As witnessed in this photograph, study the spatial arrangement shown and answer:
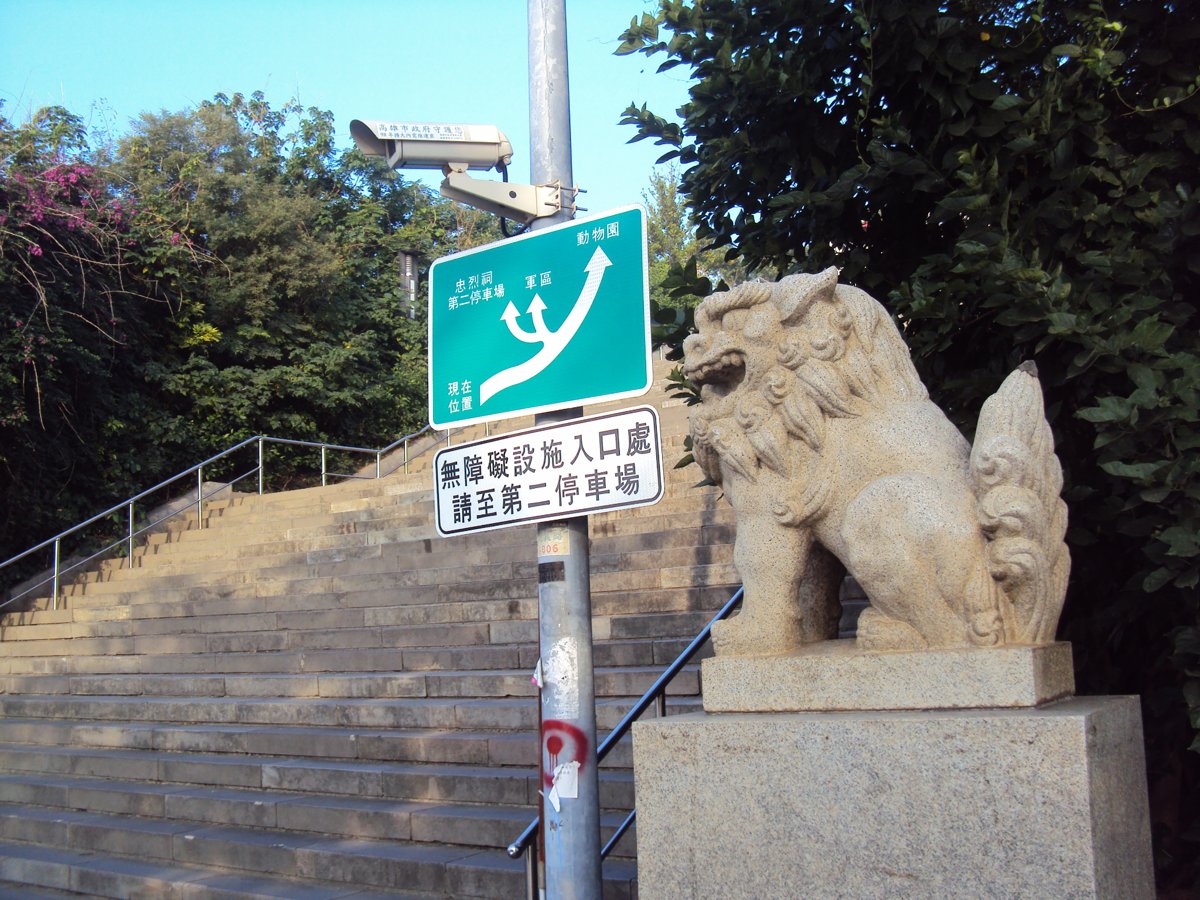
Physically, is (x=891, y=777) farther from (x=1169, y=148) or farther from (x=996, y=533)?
(x=1169, y=148)

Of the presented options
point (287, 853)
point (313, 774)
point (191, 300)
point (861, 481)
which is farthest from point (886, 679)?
point (191, 300)

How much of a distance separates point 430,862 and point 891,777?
9.93 feet

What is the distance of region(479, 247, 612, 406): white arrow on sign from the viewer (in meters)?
3.58

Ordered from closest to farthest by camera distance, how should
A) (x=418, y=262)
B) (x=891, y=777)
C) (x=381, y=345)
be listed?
1. (x=891, y=777)
2. (x=381, y=345)
3. (x=418, y=262)

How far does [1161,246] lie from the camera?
13.3 feet

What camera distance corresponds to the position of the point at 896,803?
2.97 m

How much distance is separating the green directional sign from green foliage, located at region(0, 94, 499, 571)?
36.8 ft

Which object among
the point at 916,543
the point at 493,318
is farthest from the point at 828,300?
the point at 493,318

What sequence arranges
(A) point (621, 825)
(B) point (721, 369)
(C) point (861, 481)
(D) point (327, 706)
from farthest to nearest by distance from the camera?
1. (D) point (327, 706)
2. (A) point (621, 825)
3. (B) point (721, 369)
4. (C) point (861, 481)

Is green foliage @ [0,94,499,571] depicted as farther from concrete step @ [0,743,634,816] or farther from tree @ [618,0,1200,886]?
tree @ [618,0,1200,886]

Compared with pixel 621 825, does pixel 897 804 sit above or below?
above

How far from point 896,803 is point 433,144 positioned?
280 cm

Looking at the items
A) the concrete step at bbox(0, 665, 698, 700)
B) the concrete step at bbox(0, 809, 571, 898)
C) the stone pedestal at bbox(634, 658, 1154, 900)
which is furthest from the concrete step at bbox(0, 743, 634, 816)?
the stone pedestal at bbox(634, 658, 1154, 900)

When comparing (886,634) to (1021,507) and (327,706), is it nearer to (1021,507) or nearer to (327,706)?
(1021,507)
